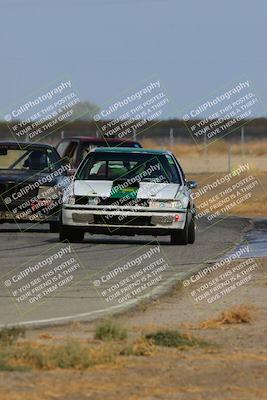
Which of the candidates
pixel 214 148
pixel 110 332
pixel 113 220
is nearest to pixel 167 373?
pixel 110 332

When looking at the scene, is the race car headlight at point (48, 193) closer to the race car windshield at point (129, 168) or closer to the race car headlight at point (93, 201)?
the race car windshield at point (129, 168)

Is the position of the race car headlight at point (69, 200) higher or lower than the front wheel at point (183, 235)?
higher

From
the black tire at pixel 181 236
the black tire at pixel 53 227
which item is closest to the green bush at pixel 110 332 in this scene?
the black tire at pixel 181 236

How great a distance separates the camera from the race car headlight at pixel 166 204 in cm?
2217

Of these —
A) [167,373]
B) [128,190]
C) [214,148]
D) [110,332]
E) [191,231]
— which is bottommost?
[214,148]

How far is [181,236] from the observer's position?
22453mm

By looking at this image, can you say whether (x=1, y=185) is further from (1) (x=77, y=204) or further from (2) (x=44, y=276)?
(2) (x=44, y=276)

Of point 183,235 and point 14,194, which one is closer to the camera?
point 183,235

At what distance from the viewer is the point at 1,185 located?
84.3 feet

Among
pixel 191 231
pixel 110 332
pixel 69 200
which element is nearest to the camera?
pixel 110 332

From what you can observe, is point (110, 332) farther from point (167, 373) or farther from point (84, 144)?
point (84, 144)

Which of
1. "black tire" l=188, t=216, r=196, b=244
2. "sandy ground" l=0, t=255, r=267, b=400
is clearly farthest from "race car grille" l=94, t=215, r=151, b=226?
"sandy ground" l=0, t=255, r=267, b=400

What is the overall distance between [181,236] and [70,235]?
1.72m

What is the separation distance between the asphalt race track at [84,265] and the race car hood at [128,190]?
0.79m
